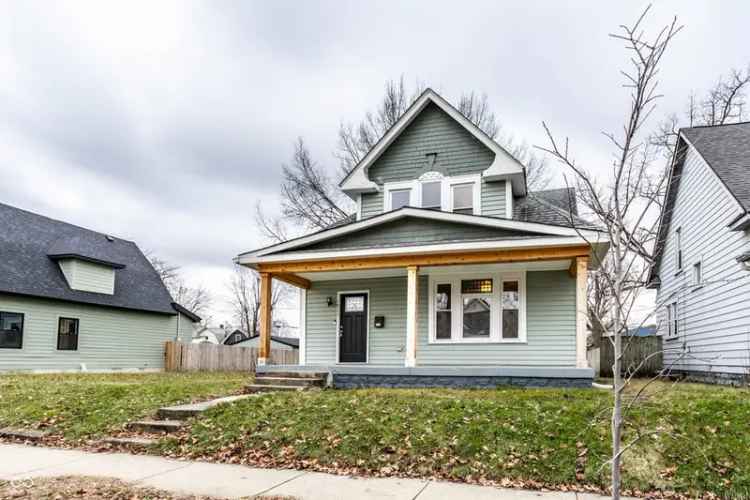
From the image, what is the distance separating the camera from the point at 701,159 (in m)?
13.1

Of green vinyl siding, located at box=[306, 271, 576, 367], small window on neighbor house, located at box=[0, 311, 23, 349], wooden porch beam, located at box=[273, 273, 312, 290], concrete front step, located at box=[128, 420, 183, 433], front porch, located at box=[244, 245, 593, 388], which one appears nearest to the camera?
concrete front step, located at box=[128, 420, 183, 433]

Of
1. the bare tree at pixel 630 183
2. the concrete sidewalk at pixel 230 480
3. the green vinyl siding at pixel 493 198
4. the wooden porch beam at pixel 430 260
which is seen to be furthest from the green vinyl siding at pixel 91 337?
the bare tree at pixel 630 183

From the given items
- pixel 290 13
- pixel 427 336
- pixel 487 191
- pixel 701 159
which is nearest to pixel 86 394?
pixel 427 336

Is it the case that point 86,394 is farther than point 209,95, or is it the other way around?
point 209,95

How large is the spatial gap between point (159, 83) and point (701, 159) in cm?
1373

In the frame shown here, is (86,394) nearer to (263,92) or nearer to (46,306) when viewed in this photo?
(263,92)

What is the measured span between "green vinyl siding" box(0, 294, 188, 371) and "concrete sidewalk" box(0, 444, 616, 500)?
43.0 ft

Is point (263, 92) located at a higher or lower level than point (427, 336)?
higher

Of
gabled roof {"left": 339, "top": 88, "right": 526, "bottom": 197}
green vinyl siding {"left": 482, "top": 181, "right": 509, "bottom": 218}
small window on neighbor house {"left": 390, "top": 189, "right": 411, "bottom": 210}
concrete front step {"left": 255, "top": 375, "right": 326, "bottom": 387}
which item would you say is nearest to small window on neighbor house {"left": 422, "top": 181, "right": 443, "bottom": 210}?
small window on neighbor house {"left": 390, "top": 189, "right": 411, "bottom": 210}

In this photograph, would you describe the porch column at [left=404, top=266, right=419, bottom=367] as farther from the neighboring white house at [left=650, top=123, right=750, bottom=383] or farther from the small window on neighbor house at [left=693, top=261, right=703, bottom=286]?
the small window on neighbor house at [left=693, top=261, right=703, bottom=286]

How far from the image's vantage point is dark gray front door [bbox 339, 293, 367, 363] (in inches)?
516

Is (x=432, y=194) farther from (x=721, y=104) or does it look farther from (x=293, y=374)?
(x=721, y=104)

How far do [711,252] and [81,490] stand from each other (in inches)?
532

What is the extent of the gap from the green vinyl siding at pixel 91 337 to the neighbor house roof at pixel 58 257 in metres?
0.36
